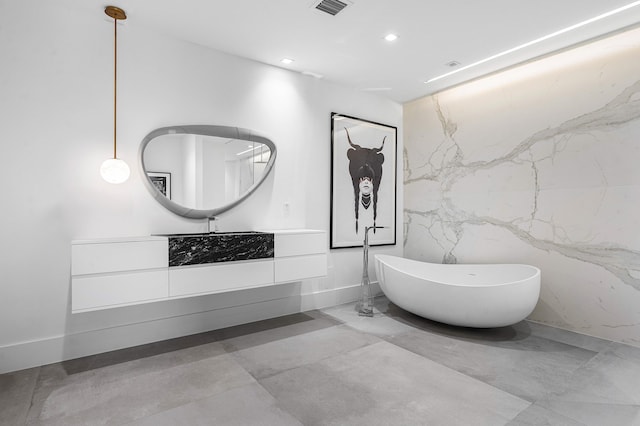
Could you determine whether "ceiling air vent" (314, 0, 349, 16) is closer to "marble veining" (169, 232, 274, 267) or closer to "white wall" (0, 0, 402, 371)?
"white wall" (0, 0, 402, 371)

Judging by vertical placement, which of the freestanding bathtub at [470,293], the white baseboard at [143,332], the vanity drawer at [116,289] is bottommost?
the white baseboard at [143,332]

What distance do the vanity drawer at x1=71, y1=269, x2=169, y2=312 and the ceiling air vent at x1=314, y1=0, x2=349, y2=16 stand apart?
7.20 feet

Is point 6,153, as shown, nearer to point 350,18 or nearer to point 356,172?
point 350,18

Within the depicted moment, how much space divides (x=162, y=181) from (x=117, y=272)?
32.8 inches

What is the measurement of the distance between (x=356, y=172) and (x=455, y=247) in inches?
57.5

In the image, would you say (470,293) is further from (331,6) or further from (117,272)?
(117,272)

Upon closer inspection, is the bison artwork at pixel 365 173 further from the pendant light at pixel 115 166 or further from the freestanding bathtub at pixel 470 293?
the pendant light at pixel 115 166

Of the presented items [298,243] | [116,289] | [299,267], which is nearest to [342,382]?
[299,267]

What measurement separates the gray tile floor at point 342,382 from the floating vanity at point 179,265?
48cm

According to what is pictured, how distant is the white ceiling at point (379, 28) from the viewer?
2.45 m

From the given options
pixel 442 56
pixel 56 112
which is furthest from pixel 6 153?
pixel 442 56

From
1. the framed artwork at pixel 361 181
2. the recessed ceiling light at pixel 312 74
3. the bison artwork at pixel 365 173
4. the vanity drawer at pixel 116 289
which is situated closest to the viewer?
the vanity drawer at pixel 116 289

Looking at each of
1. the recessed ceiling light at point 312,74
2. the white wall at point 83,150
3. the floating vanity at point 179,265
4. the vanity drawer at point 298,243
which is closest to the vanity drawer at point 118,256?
the floating vanity at point 179,265

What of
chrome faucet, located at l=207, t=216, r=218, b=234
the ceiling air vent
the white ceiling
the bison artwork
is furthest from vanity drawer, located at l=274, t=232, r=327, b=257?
the ceiling air vent
